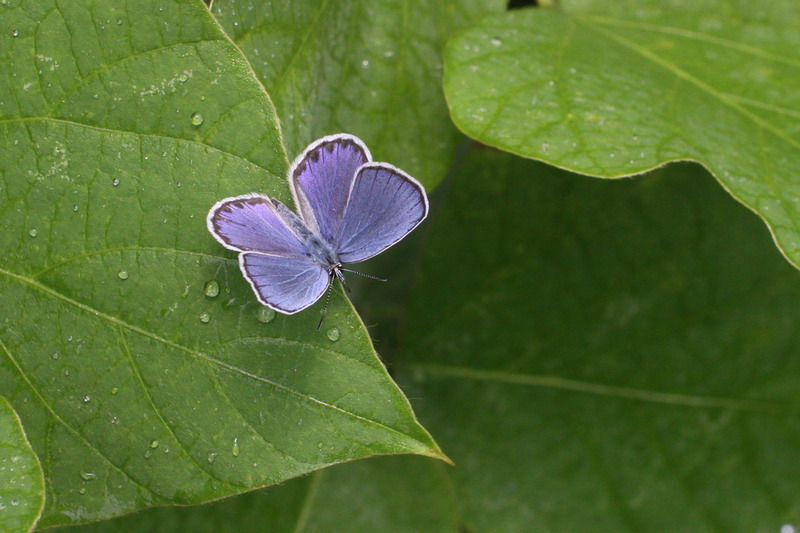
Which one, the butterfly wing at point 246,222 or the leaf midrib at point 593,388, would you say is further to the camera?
the leaf midrib at point 593,388

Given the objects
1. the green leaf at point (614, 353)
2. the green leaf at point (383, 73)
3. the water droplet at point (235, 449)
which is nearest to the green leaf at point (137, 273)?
the water droplet at point (235, 449)

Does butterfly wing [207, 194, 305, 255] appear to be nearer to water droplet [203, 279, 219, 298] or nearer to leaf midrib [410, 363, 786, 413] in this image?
water droplet [203, 279, 219, 298]

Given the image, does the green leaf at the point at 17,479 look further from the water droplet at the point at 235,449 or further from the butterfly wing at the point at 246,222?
the butterfly wing at the point at 246,222

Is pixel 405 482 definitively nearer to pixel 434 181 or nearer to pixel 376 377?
pixel 434 181

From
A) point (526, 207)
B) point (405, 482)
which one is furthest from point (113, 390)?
point (526, 207)

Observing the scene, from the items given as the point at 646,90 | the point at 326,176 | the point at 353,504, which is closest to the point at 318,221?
the point at 326,176

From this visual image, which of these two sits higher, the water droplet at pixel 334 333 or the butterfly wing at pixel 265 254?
the butterfly wing at pixel 265 254
